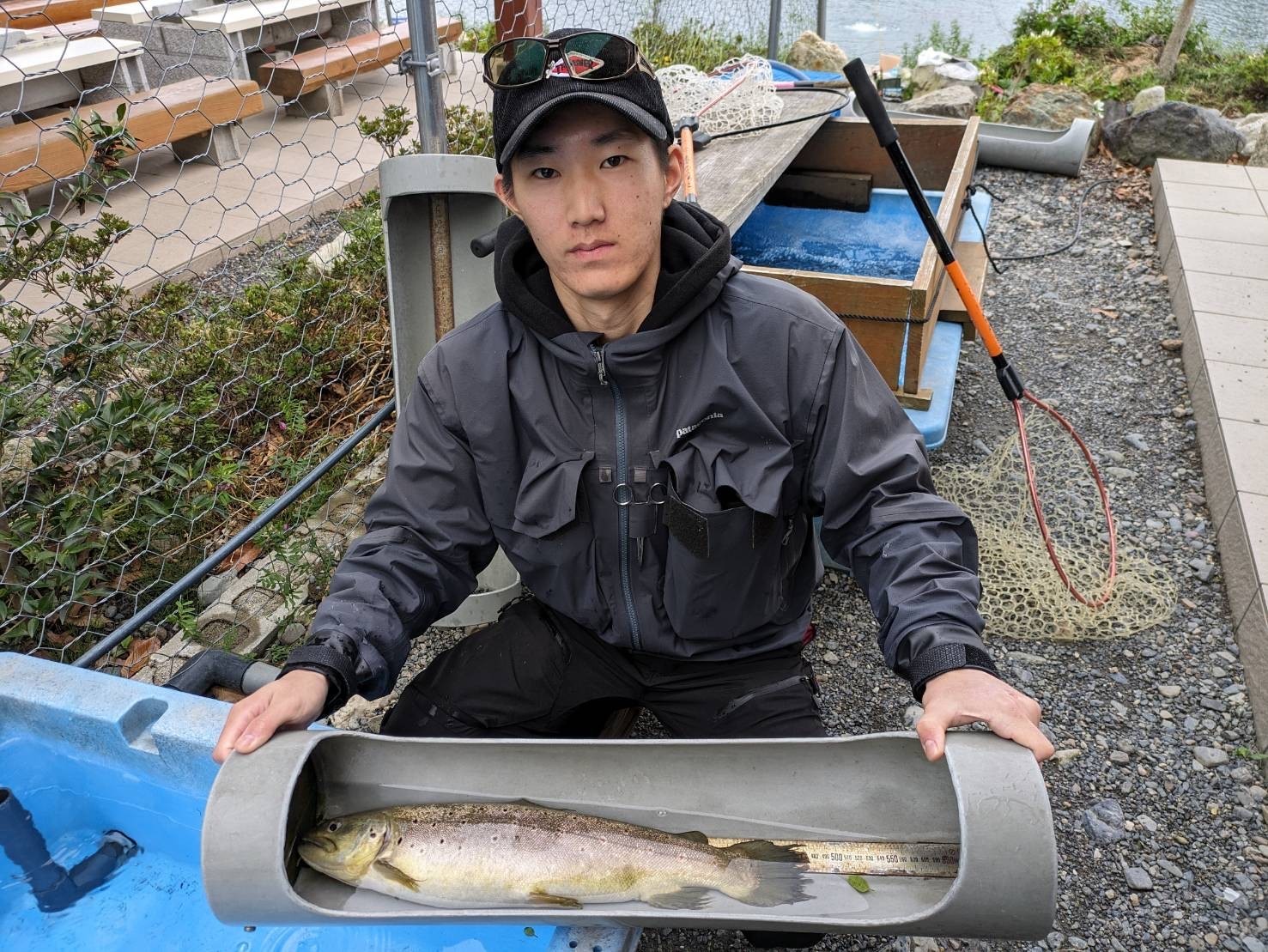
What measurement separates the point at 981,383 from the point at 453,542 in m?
3.51

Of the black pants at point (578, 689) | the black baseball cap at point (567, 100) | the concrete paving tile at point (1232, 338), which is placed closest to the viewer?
the black baseball cap at point (567, 100)

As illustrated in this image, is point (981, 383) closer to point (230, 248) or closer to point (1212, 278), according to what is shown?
point (1212, 278)

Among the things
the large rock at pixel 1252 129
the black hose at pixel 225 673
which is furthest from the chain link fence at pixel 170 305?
the large rock at pixel 1252 129

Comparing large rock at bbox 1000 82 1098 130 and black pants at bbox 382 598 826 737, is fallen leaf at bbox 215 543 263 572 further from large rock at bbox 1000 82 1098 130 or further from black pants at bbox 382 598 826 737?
large rock at bbox 1000 82 1098 130

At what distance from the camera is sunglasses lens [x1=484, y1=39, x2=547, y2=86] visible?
1.92 meters

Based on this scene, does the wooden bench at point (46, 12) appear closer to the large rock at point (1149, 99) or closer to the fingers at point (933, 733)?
the fingers at point (933, 733)

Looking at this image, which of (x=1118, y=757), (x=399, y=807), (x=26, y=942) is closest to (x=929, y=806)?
(x=399, y=807)

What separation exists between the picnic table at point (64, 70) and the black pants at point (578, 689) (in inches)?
162

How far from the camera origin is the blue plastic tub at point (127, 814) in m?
2.13

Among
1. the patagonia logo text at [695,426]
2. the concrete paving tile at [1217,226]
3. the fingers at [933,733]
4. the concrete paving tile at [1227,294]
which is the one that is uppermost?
the patagonia logo text at [695,426]

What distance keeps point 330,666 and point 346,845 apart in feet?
1.06

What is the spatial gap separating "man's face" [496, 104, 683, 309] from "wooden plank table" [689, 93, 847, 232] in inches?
55.0

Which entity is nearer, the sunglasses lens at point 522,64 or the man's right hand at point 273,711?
the man's right hand at point 273,711

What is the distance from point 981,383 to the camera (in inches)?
189
